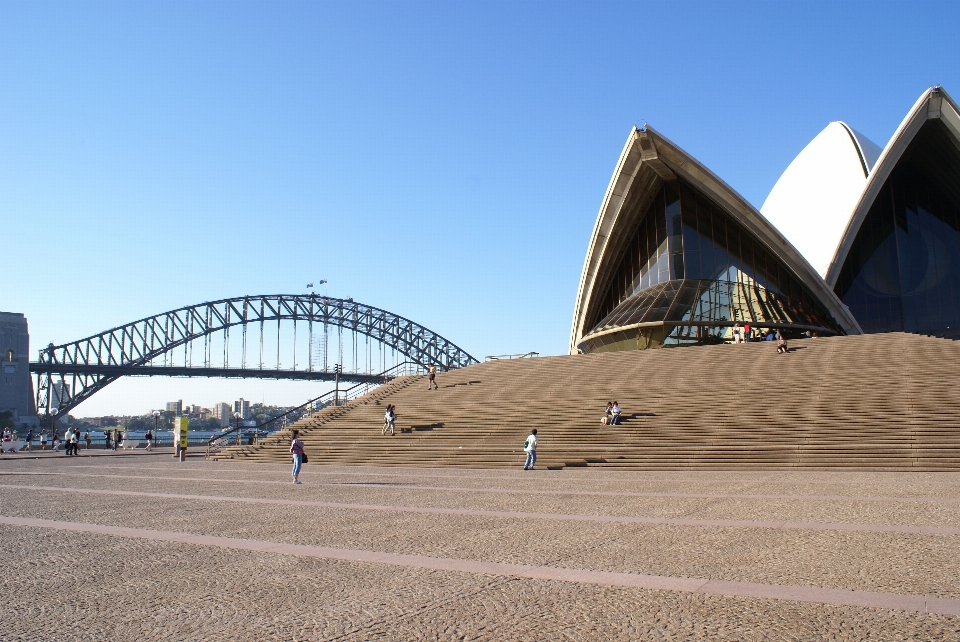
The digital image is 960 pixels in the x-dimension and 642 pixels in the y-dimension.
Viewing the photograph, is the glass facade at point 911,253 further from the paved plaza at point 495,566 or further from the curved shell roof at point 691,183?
the paved plaza at point 495,566

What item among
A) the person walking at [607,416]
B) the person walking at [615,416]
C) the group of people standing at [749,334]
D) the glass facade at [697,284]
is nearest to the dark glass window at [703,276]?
the glass facade at [697,284]

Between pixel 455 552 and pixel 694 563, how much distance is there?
2177 millimetres

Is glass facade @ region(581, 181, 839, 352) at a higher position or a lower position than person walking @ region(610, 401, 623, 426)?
higher

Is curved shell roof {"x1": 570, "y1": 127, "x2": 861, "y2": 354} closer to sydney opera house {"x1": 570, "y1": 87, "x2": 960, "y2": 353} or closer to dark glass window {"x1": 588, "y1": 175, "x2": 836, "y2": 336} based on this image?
sydney opera house {"x1": 570, "y1": 87, "x2": 960, "y2": 353}

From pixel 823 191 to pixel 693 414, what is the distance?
3241 centimetres

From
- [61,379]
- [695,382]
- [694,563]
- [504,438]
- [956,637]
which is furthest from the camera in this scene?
[61,379]

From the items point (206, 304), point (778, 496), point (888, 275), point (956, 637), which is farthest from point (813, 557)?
point (206, 304)

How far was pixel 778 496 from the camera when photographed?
1138 centimetres

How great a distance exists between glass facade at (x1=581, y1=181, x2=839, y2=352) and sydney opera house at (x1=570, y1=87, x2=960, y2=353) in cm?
7

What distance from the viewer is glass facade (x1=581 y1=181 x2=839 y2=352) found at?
121 feet

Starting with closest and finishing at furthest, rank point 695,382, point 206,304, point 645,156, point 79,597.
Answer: point 79,597, point 695,382, point 645,156, point 206,304

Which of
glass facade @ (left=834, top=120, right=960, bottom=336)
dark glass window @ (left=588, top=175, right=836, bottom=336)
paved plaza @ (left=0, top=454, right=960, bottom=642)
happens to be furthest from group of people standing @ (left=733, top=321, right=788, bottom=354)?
paved plaza @ (left=0, top=454, right=960, bottom=642)

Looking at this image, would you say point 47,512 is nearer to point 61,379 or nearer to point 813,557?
point 813,557

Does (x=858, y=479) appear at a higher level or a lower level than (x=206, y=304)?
lower
